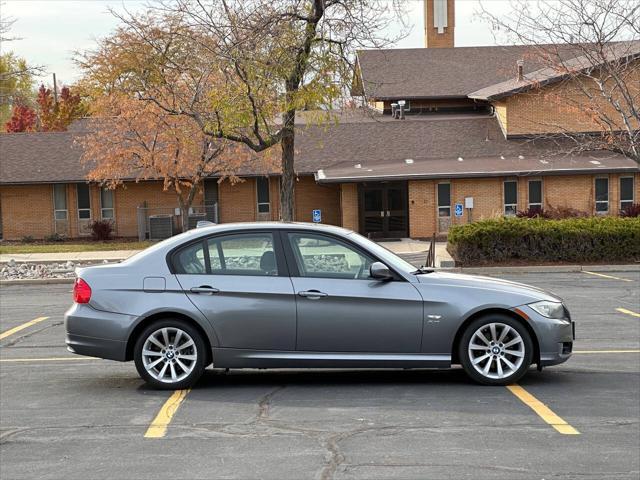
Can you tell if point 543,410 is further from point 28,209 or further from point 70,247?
point 28,209

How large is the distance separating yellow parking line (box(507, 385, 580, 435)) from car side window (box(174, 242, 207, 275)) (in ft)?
10.3

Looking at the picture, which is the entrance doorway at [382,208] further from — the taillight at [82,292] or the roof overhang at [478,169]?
the taillight at [82,292]

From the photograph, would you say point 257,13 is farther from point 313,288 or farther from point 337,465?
point 337,465

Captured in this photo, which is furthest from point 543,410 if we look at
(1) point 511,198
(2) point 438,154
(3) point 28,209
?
(3) point 28,209

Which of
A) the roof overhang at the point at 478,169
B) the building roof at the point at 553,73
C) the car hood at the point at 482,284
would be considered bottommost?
the car hood at the point at 482,284

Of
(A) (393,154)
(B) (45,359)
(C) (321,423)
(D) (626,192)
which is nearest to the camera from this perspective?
(C) (321,423)

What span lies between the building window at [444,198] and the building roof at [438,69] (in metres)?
9.36

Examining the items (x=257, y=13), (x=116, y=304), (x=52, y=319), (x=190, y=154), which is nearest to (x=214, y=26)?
(x=257, y=13)

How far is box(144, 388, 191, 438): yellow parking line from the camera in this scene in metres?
7.34

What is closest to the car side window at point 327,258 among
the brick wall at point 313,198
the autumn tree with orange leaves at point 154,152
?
the autumn tree with orange leaves at point 154,152

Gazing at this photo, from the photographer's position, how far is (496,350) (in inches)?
345

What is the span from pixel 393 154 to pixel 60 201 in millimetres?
14812

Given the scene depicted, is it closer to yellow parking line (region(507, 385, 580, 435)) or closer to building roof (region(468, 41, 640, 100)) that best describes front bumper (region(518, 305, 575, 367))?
yellow parking line (region(507, 385, 580, 435))

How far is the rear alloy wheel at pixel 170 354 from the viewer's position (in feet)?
28.6
